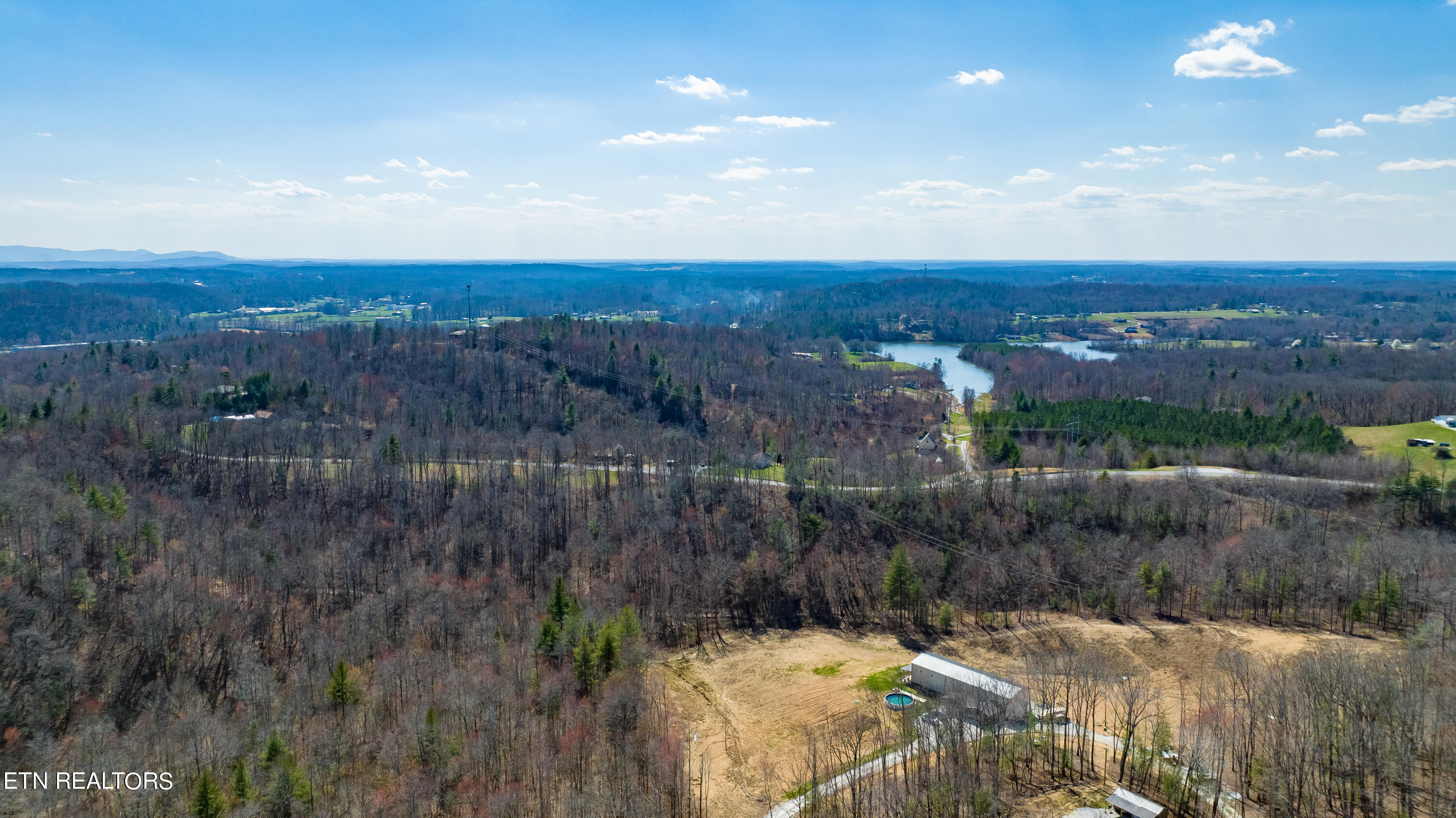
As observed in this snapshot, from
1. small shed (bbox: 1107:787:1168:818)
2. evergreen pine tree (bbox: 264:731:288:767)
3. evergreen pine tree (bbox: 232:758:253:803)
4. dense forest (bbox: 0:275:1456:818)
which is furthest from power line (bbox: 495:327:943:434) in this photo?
evergreen pine tree (bbox: 232:758:253:803)

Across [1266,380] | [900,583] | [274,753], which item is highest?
[1266,380]

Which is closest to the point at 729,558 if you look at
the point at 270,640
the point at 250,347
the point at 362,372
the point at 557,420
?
the point at 270,640

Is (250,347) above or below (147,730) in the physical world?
above

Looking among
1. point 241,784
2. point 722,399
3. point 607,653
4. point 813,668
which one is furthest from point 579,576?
point 722,399

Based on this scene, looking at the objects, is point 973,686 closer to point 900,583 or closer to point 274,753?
point 900,583

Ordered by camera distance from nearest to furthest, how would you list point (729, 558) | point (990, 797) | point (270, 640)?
1. point (990, 797)
2. point (270, 640)
3. point (729, 558)

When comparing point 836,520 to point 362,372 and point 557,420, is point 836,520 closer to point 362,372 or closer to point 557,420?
point 557,420

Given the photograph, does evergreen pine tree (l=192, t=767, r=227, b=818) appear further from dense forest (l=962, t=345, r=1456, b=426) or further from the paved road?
dense forest (l=962, t=345, r=1456, b=426)
